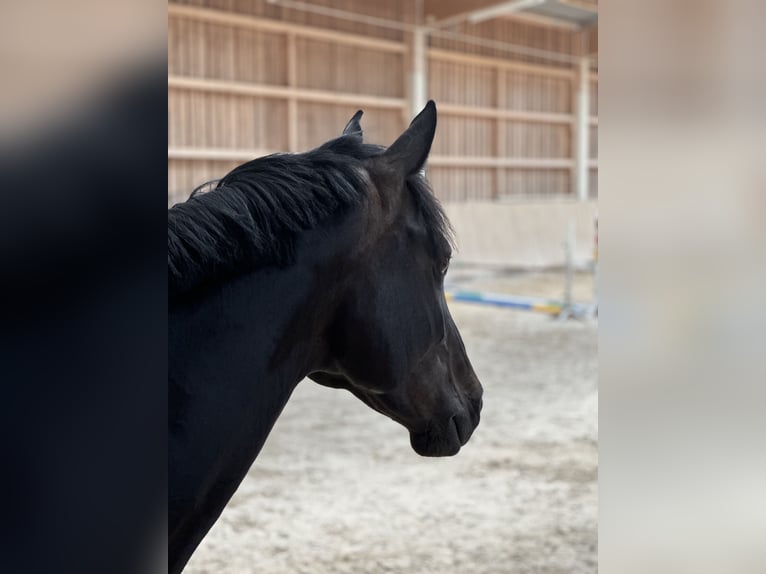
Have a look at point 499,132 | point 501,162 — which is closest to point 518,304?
point 501,162

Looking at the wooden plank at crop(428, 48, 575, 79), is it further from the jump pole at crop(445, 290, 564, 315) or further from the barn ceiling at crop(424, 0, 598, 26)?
the jump pole at crop(445, 290, 564, 315)

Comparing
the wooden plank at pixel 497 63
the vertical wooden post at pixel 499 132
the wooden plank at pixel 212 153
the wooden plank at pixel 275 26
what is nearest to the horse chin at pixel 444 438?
the wooden plank at pixel 212 153

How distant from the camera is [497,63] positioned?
45.4ft

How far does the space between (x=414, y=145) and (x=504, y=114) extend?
44.0 feet

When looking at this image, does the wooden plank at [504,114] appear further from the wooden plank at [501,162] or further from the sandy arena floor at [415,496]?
the sandy arena floor at [415,496]

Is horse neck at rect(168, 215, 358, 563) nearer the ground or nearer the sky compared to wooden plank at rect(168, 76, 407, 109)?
nearer the ground

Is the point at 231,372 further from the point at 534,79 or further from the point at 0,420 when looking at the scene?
the point at 534,79

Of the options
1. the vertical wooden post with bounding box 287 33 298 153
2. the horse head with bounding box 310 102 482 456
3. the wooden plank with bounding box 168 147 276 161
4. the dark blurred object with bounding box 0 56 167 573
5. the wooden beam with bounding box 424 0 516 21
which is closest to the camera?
the dark blurred object with bounding box 0 56 167 573

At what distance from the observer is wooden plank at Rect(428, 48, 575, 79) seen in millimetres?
12930

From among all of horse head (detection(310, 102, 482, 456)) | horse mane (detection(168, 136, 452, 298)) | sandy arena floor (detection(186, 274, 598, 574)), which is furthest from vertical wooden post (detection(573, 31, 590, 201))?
horse mane (detection(168, 136, 452, 298))

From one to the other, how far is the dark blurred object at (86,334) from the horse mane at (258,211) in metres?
0.39

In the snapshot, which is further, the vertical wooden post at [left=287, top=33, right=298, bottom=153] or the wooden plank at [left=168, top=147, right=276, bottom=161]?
the vertical wooden post at [left=287, top=33, right=298, bottom=153]

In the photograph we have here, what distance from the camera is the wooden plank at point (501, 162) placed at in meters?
12.9

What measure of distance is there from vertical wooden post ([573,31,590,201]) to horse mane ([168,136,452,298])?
574 inches
